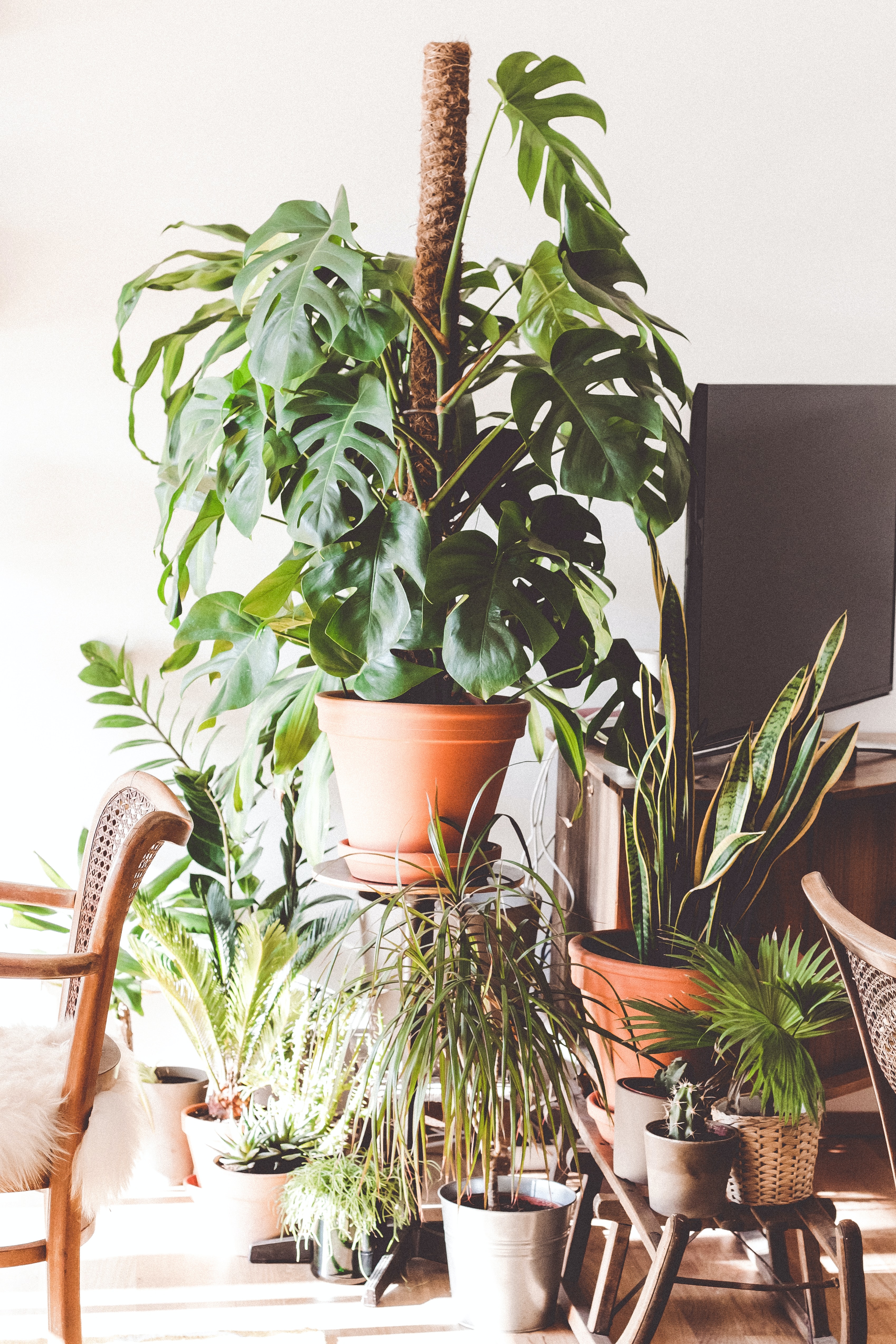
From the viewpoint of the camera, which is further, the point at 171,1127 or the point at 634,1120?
the point at 171,1127

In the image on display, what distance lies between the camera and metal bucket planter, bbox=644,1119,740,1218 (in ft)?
5.13

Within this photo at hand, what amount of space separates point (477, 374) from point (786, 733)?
0.72 m

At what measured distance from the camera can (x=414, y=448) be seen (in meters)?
1.82

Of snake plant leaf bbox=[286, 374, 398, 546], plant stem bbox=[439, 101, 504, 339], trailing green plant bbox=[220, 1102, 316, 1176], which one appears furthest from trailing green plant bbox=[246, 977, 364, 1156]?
plant stem bbox=[439, 101, 504, 339]

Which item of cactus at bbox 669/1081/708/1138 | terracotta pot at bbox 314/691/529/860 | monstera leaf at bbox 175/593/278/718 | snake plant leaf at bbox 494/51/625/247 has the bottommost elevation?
cactus at bbox 669/1081/708/1138

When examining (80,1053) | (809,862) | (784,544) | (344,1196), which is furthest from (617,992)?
(784,544)

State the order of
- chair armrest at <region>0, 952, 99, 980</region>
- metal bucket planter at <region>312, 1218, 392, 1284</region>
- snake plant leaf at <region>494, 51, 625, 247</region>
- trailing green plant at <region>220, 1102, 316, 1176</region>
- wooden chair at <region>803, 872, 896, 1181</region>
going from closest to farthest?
wooden chair at <region>803, 872, 896, 1181</region>
chair armrest at <region>0, 952, 99, 980</region>
snake plant leaf at <region>494, 51, 625, 247</region>
metal bucket planter at <region>312, 1218, 392, 1284</region>
trailing green plant at <region>220, 1102, 316, 1176</region>

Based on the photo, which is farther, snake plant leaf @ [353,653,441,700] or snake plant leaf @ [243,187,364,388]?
snake plant leaf @ [353,653,441,700]

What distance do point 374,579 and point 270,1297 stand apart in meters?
1.20

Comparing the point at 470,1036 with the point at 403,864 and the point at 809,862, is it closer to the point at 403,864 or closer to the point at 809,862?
the point at 403,864

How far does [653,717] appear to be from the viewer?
1.99 meters

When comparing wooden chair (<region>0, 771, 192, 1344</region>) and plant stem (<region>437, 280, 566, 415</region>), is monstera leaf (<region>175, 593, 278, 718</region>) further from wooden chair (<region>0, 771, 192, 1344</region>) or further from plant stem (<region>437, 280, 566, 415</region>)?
plant stem (<region>437, 280, 566, 415</region>)

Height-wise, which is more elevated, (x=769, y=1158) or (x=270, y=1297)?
(x=769, y=1158)

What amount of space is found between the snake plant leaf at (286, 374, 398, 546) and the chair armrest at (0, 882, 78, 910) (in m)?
0.66
